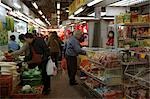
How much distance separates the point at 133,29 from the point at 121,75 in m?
1.31

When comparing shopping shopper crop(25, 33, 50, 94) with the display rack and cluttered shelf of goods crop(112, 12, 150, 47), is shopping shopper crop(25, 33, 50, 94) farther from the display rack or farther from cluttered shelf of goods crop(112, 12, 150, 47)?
the display rack

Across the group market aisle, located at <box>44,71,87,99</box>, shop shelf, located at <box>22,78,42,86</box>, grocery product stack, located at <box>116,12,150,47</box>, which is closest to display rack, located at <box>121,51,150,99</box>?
grocery product stack, located at <box>116,12,150,47</box>

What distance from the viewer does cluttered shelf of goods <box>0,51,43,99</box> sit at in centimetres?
662

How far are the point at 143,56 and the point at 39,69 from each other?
3199 millimetres

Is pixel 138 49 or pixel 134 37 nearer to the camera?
pixel 138 49

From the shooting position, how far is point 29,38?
8562 millimetres

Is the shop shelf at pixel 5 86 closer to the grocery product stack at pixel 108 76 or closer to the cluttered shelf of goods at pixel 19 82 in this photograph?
the cluttered shelf of goods at pixel 19 82

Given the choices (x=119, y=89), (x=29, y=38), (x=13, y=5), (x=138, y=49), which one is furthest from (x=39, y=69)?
(x=13, y=5)

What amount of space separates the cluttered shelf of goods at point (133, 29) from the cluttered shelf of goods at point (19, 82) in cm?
229

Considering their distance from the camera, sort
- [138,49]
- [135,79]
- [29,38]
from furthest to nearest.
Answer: [29,38] → [138,49] → [135,79]

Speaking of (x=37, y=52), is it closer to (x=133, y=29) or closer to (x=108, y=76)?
(x=108, y=76)

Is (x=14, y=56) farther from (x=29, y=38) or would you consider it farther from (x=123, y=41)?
(x=123, y=41)

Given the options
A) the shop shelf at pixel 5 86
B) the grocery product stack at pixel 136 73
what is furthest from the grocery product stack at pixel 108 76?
the shop shelf at pixel 5 86

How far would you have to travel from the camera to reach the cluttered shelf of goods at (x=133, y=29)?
23.7 feet
